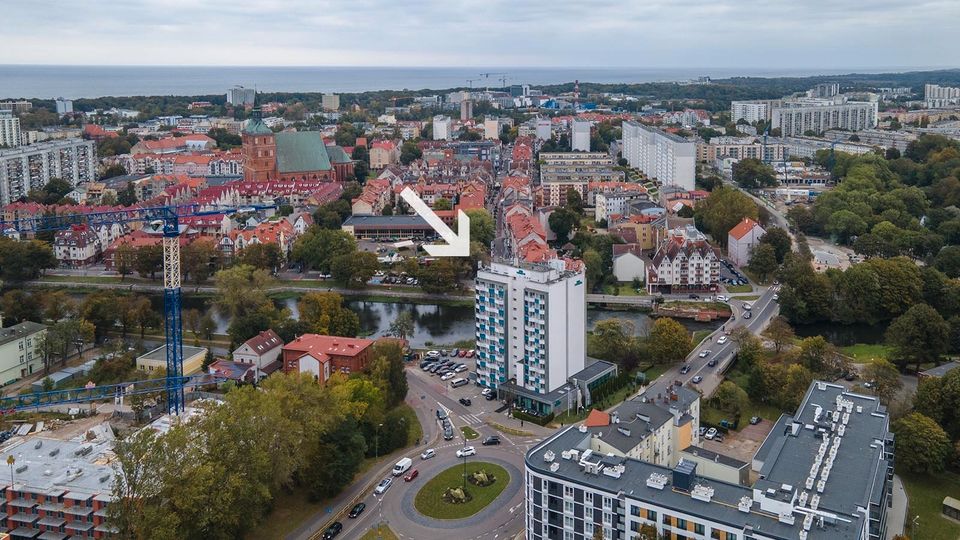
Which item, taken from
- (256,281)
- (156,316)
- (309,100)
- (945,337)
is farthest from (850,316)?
(309,100)

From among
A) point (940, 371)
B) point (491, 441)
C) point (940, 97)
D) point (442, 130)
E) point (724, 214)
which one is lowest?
point (491, 441)

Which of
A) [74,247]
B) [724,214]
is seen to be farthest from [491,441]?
[74,247]

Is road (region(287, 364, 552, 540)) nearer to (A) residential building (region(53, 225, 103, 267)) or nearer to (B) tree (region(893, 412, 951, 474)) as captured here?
(B) tree (region(893, 412, 951, 474))

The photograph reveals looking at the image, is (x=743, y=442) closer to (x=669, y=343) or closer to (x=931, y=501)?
(x=931, y=501)

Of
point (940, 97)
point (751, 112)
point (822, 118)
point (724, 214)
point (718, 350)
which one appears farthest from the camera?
point (940, 97)

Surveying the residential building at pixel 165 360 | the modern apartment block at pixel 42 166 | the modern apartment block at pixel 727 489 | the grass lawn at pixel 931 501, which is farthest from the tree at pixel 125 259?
the grass lawn at pixel 931 501

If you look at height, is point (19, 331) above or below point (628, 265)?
below
